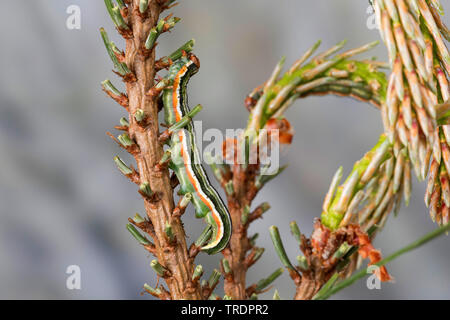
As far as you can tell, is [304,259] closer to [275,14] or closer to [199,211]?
[199,211]

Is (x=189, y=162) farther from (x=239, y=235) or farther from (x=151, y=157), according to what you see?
(x=239, y=235)

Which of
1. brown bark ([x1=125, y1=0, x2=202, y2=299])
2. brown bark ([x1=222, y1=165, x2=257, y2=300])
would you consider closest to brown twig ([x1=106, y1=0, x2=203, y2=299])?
brown bark ([x1=125, y1=0, x2=202, y2=299])

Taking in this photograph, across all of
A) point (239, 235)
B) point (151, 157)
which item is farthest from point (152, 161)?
point (239, 235)

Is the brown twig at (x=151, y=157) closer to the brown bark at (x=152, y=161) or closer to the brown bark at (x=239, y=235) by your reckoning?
the brown bark at (x=152, y=161)

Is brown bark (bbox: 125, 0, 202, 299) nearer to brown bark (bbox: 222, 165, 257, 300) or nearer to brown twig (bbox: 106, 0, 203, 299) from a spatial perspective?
brown twig (bbox: 106, 0, 203, 299)
